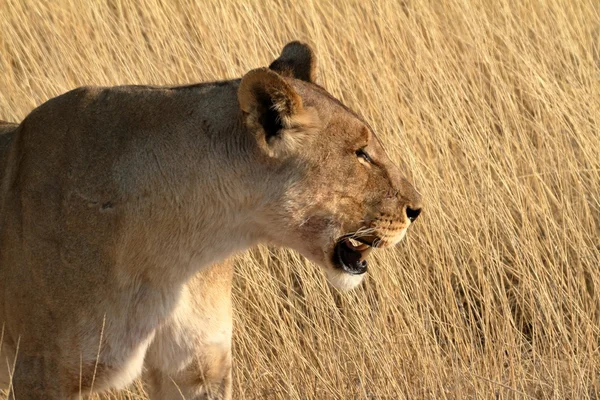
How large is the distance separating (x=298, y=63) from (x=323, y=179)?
607mm

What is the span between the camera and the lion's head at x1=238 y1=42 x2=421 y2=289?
317 centimetres

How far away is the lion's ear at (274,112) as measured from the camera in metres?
3.08

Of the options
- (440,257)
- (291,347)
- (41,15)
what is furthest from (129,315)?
(41,15)

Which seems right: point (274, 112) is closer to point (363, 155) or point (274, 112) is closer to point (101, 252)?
point (363, 155)

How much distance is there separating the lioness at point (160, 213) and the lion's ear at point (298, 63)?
23 cm

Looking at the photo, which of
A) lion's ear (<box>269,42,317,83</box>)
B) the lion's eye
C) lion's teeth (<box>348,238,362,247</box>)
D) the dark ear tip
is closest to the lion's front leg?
lion's teeth (<box>348,238,362,247</box>)

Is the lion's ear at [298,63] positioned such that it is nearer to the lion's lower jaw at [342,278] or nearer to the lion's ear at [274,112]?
the lion's ear at [274,112]

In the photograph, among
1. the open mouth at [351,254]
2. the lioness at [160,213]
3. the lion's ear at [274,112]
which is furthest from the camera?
the open mouth at [351,254]

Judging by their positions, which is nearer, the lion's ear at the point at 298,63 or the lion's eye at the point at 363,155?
the lion's eye at the point at 363,155

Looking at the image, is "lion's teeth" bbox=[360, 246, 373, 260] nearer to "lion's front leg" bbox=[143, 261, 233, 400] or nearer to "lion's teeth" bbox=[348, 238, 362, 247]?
"lion's teeth" bbox=[348, 238, 362, 247]

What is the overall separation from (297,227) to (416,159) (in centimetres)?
177

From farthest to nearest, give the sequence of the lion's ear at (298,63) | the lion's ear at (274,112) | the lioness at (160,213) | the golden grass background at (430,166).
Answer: the golden grass background at (430,166), the lion's ear at (298,63), the lioness at (160,213), the lion's ear at (274,112)

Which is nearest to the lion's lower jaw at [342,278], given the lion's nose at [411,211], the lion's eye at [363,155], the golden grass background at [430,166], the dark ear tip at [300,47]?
the lion's nose at [411,211]

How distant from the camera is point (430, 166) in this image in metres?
4.98
